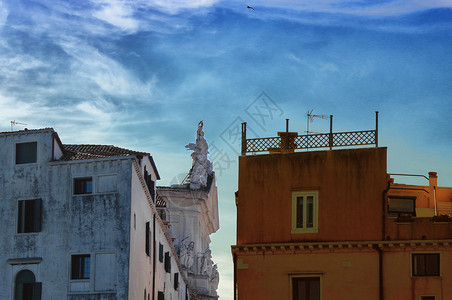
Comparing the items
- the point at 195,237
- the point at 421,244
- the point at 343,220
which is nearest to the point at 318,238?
the point at 343,220

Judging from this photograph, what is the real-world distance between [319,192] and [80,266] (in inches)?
611

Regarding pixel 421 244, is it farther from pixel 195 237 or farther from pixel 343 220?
pixel 195 237

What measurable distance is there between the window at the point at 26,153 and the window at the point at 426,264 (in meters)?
23.4

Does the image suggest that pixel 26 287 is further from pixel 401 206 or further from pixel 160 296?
pixel 401 206

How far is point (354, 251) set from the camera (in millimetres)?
Result: 51250

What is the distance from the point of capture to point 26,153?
207 feet

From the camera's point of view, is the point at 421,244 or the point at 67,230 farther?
the point at 67,230

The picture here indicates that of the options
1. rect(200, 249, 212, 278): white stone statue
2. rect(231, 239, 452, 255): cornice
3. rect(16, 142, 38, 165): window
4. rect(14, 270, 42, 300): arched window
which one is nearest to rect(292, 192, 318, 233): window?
rect(231, 239, 452, 255): cornice

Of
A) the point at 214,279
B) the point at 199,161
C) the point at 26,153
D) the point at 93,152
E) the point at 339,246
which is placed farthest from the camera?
the point at 199,161

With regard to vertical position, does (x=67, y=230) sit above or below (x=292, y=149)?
below

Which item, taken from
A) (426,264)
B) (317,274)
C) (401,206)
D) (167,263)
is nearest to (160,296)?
(167,263)

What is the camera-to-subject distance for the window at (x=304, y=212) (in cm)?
5219

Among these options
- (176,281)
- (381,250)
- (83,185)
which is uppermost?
(83,185)

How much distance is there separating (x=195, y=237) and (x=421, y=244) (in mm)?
52833
